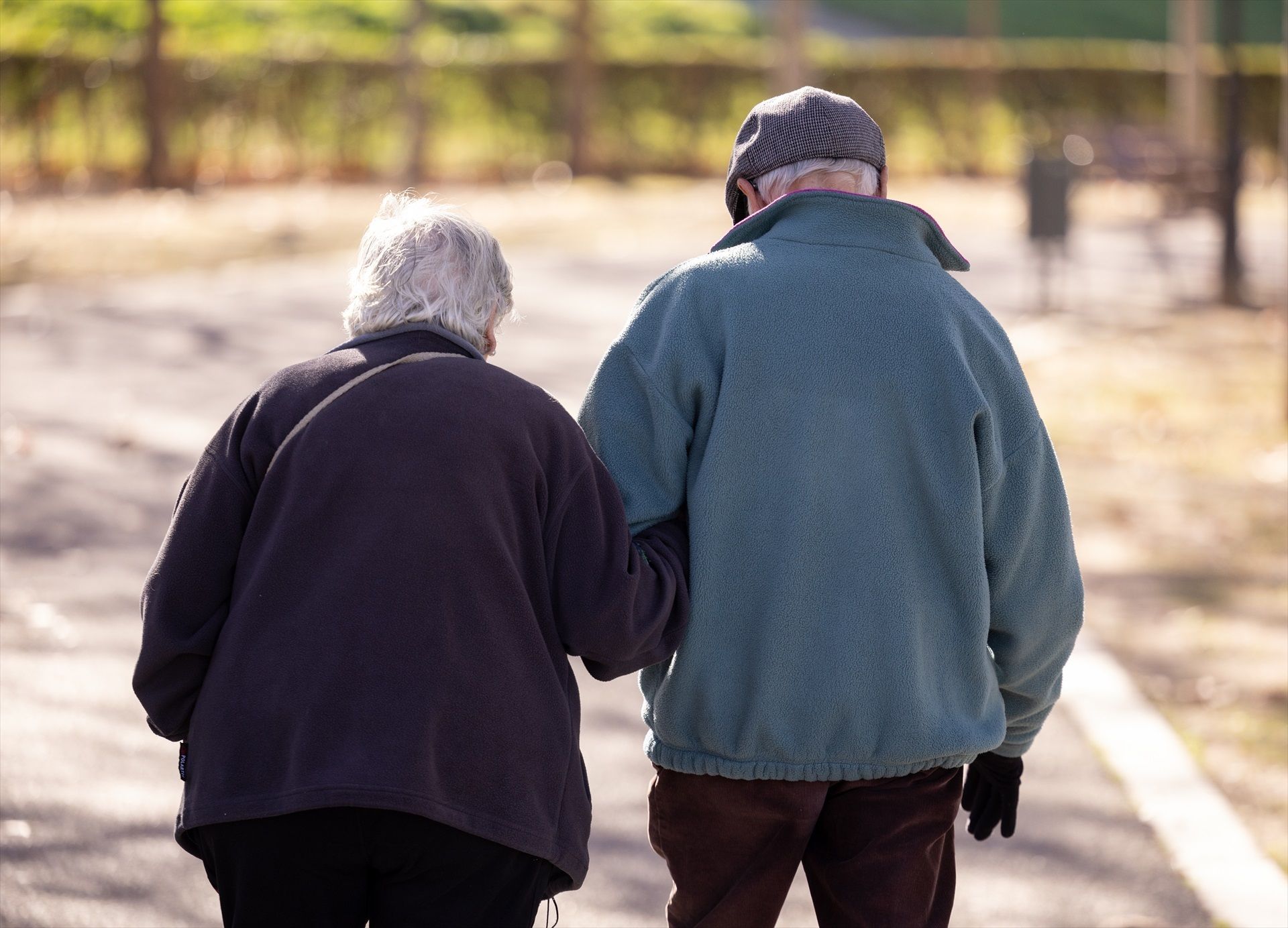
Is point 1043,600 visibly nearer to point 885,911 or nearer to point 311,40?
point 885,911

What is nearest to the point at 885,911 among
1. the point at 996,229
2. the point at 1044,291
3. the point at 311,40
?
the point at 1044,291

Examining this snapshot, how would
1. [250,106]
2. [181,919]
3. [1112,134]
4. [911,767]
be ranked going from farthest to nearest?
[250,106] < [1112,134] < [181,919] < [911,767]

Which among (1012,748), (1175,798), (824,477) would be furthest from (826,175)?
(1175,798)

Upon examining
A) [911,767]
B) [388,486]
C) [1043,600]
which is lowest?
[911,767]

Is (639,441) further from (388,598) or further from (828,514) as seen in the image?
(388,598)

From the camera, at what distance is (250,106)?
23047mm

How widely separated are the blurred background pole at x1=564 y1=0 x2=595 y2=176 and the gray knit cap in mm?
22859

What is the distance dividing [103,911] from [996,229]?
17063mm

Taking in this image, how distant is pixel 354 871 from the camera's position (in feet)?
7.61

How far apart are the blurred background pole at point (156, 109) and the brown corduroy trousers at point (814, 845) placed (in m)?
19.3

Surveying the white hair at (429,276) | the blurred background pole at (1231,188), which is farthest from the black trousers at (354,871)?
the blurred background pole at (1231,188)

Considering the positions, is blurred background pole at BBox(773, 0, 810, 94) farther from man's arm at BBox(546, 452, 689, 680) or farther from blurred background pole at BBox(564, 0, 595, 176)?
man's arm at BBox(546, 452, 689, 680)

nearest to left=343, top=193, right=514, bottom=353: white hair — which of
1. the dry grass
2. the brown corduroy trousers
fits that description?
the brown corduroy trousers

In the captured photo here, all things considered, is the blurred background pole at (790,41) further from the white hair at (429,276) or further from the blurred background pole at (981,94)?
the white hair at (429,276)
